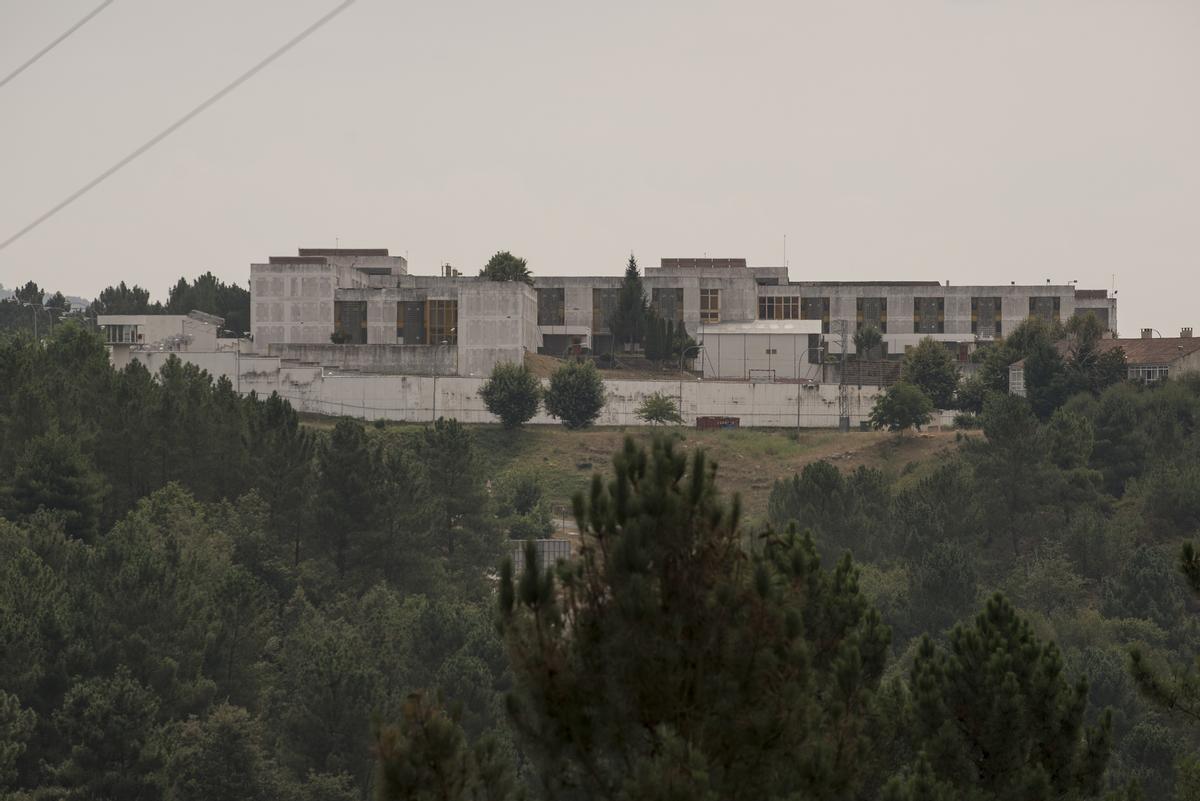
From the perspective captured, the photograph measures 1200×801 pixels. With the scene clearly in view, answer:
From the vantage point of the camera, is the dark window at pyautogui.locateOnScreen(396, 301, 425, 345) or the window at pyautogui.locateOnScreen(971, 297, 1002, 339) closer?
the dark window at pyautogui.locateOnScreen(396, 301, 425, 345)

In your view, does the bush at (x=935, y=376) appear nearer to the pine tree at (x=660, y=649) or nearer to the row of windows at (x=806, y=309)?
the row of windows at (x=806, y=309)

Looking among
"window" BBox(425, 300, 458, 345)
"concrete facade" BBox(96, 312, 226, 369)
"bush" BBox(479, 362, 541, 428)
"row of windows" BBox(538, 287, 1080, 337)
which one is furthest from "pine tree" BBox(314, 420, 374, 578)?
"row of windows" BBox(538, 287, 1080, 337)

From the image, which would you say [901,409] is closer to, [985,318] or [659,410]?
[659,410]

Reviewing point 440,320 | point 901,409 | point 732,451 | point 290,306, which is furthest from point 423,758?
point 290,306

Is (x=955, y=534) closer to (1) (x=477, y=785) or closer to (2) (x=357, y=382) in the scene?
(2) (x=357, y=382)

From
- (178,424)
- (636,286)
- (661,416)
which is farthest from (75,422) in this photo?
(636,286)

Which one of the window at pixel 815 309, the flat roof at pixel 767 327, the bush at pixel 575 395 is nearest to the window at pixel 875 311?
the window at pixel 815 309

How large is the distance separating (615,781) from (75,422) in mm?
65028

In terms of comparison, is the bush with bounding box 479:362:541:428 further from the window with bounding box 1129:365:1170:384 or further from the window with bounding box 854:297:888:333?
the window with bounding box 854:297:888:333

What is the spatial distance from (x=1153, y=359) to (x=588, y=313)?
3684cm

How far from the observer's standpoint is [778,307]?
13488cm

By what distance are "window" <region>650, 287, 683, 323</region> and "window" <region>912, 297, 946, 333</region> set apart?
1643 centimetres

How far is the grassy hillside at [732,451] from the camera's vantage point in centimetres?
10219

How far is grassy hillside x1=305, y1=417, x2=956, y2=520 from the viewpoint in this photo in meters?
102
